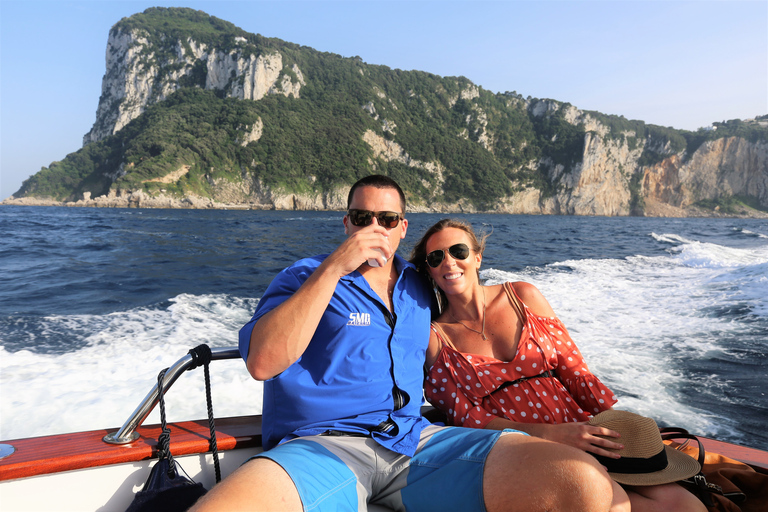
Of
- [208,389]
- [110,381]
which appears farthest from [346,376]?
[110,381]

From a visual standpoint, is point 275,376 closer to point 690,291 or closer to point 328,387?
point 328,387

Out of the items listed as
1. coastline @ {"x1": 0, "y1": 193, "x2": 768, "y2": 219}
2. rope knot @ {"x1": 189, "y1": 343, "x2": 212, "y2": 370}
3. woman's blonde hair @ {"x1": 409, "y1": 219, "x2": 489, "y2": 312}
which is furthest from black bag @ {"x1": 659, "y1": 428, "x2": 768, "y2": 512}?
coastline @ {"x1": 0, "y1": 193, "x2": 768, "y2": 219}

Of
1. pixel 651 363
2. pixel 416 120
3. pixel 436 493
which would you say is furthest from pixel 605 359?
pixel 416 120

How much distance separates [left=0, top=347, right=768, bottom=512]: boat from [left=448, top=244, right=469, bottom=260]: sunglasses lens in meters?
1.08

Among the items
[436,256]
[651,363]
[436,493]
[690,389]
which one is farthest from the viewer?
[651,363]

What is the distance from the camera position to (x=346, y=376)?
1.67 meters

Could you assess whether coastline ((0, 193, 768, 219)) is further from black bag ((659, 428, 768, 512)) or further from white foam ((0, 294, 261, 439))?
black bag ((659, 428, 768, 512))

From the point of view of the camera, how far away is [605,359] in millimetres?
5574

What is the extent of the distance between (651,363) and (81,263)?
13963 mm

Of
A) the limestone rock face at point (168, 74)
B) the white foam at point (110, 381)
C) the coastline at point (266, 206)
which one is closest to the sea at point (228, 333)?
the white foam at point (110, 381)

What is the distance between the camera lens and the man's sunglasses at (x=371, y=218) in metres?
1.95

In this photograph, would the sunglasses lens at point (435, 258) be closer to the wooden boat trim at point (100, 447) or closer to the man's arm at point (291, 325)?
the man's arm at point (291, 325)

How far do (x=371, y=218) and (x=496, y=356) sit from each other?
891 millimetres

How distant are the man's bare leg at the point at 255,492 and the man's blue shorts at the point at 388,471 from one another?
0.10 feet
